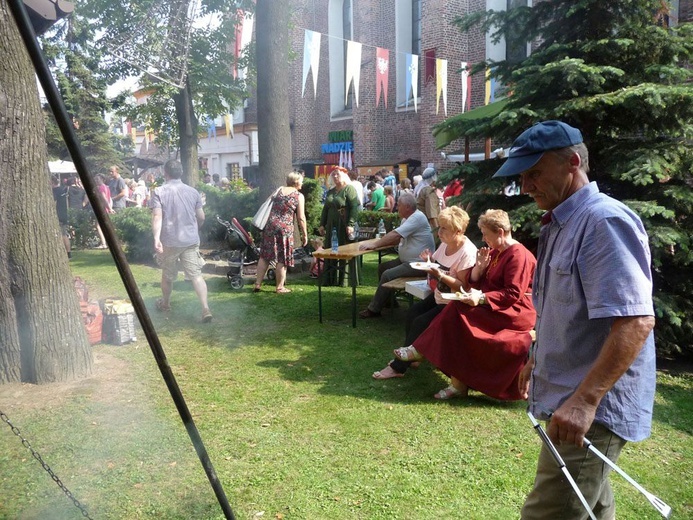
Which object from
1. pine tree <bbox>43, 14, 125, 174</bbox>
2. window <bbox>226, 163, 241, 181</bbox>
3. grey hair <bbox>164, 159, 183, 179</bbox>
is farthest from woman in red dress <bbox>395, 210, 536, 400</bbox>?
window <bbox>226, 163, 241, 181</bbox>

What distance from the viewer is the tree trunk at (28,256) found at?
440 cm

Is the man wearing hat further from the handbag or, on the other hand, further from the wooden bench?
the handbag

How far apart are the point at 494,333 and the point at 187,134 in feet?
43.4

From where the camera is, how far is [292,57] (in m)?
19.0

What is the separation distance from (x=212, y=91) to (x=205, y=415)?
14.6 metres

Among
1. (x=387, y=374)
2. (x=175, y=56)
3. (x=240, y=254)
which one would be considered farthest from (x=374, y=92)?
(x=387, y=374)

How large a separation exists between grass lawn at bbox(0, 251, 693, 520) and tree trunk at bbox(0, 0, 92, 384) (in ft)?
0.76

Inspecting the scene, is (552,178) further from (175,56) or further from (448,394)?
(175,56)

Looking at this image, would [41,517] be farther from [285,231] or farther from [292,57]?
[292,57]

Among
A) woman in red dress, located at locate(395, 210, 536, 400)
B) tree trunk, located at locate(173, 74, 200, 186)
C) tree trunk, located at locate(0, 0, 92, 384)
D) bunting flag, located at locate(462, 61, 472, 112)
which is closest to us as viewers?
tree trunk, located at locate(0, 0, 92, 384)

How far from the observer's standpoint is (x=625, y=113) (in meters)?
5.59

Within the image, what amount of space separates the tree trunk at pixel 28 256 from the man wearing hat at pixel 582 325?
3924 millimetres

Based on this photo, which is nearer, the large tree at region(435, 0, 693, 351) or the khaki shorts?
the large tree at region(435, 0, 693, 351)

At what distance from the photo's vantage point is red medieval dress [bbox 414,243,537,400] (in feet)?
14.9
